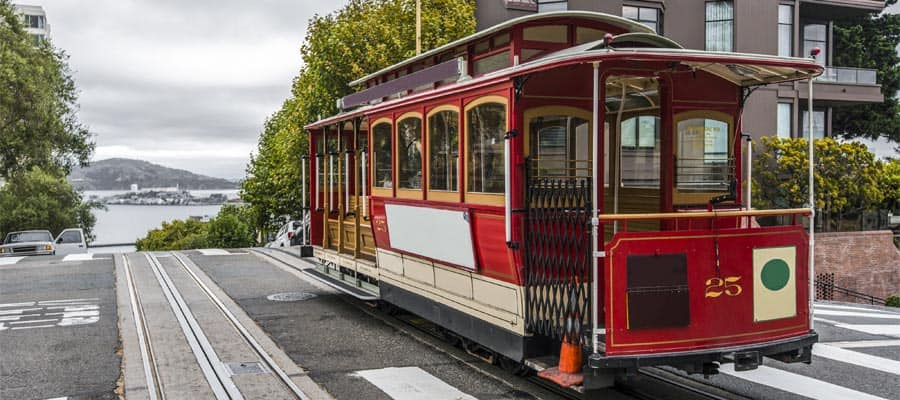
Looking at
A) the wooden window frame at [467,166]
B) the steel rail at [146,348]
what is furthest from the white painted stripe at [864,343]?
the steel rail at [146,348]

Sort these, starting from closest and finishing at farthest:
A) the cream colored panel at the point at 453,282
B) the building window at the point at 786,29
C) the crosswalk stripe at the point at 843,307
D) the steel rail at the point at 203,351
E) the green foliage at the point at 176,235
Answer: the steel rail at the point at 203,351 < the cream colored panel at the point at 453,282 < the crosswalk stripe at the point at 843,307 < the building window at the point at 786,29 < the green foliage at the point at 176,235

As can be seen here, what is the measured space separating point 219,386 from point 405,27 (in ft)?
54.8

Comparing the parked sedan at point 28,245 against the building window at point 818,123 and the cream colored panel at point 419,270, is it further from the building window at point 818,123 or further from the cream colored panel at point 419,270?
the building window at point 818,123

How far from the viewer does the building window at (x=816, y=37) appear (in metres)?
32.5

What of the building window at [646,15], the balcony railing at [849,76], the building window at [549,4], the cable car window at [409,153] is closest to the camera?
the cable car window at [409,153]

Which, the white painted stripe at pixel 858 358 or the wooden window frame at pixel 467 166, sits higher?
the wooden window frame at pixel 467 166

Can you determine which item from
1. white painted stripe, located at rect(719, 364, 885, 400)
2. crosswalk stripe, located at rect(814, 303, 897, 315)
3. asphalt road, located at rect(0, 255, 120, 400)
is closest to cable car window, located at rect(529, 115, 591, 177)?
white painted stripe, located at rect(719, 364, 885, 400)

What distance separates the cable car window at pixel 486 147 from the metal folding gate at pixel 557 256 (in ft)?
1.35

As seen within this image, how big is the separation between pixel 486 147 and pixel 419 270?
8.03 feet

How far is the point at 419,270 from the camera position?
32.2 ft

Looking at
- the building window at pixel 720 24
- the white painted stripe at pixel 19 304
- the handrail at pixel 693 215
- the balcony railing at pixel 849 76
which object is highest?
the building window at pixel 720 24

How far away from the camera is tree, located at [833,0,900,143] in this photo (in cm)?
3678

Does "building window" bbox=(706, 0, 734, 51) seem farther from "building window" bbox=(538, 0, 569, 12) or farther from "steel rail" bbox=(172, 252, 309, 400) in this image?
"steel rail" bbox=(172, 252, 309, 400)

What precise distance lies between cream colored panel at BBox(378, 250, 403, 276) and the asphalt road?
3.58 meters
